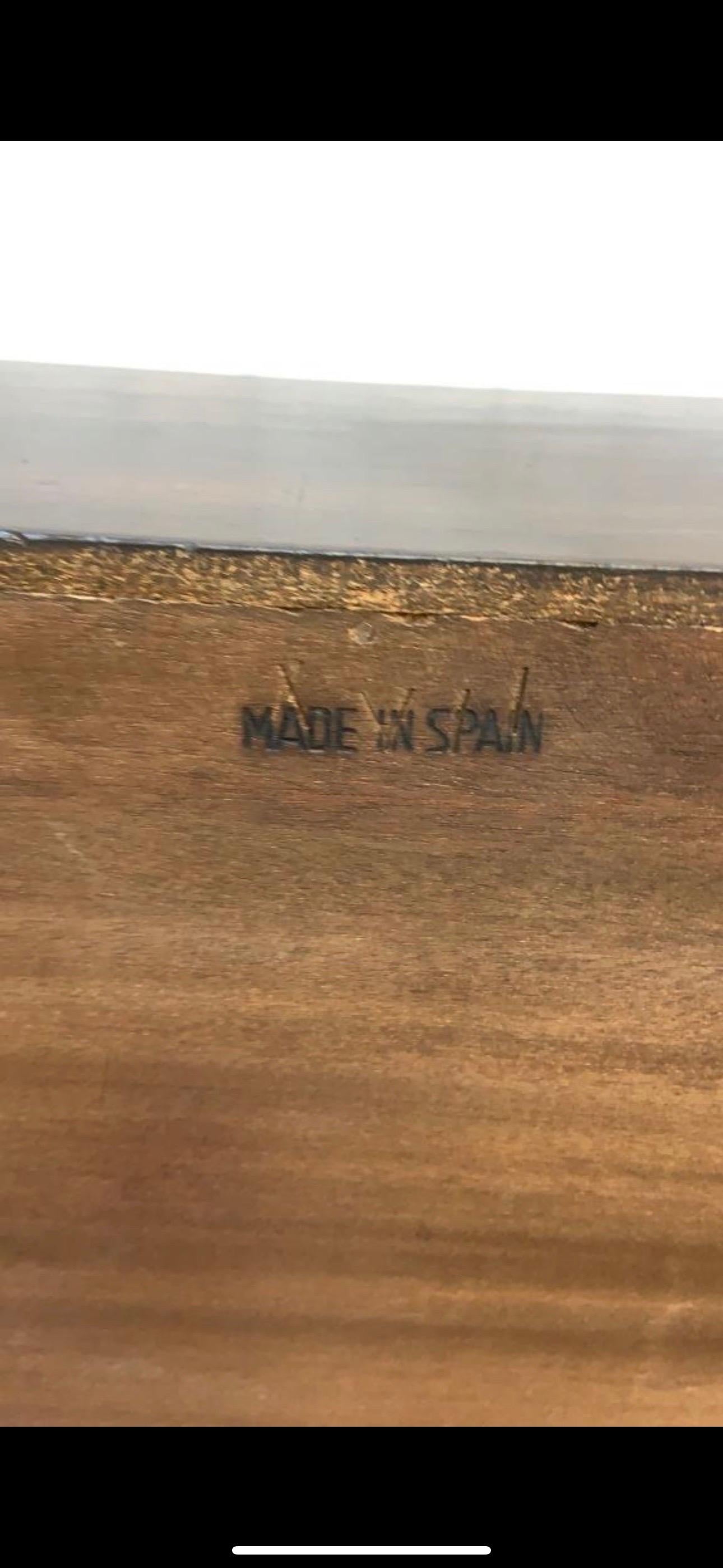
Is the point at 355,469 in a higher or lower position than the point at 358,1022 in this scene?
higher

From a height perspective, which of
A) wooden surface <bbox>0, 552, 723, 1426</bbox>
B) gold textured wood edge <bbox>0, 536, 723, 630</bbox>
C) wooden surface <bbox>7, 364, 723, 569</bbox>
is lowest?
wooden surface <bbox>0, 552, 723, 1426</bbox>

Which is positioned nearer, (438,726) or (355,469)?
(438,726)

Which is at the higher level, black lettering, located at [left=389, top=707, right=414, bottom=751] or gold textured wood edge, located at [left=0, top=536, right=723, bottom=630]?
gold textured wood edge, located at [left=0, top=536, right=723, bottom=630]

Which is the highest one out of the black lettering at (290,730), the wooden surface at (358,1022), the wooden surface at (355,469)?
the wooden surface at (355,469)

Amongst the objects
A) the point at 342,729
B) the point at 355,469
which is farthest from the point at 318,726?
the point at 355,469

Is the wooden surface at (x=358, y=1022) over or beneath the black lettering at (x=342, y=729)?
beneath

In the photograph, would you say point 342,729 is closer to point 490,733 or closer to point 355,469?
point 490,733

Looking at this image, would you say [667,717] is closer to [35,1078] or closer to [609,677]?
[609,677]

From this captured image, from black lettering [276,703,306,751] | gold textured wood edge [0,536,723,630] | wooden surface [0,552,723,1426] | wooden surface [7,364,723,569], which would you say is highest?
wooden surface [7,364,723,569]
